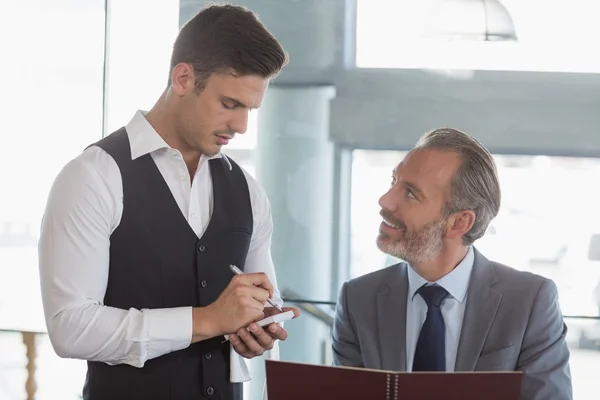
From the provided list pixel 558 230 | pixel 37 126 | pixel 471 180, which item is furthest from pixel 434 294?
pixel 37 126

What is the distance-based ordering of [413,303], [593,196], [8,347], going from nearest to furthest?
1. [413,303]
2. [593,196]
3. [8,347]

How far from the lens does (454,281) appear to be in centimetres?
222

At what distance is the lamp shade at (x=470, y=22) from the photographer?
3121 millimetres

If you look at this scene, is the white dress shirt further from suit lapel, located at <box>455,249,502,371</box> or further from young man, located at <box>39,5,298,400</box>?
young man, located at <box>39,5,298,400</box>

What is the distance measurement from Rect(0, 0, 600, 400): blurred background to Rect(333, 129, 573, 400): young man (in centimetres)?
95

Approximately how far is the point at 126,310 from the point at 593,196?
183 centimetres

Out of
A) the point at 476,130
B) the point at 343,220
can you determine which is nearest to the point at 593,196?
the point at 476,130

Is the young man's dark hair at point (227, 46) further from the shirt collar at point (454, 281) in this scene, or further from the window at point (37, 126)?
the window at point (37, 126)

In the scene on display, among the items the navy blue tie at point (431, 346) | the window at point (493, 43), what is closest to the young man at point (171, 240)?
the navy blue tie at point (431, 346)

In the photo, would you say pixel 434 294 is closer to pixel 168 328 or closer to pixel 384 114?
pixel 168 328

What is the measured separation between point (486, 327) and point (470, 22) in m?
1.33

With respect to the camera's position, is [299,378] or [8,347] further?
[8,347]

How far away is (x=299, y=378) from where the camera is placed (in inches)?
63.2

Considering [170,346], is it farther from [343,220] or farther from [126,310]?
[343,220]
